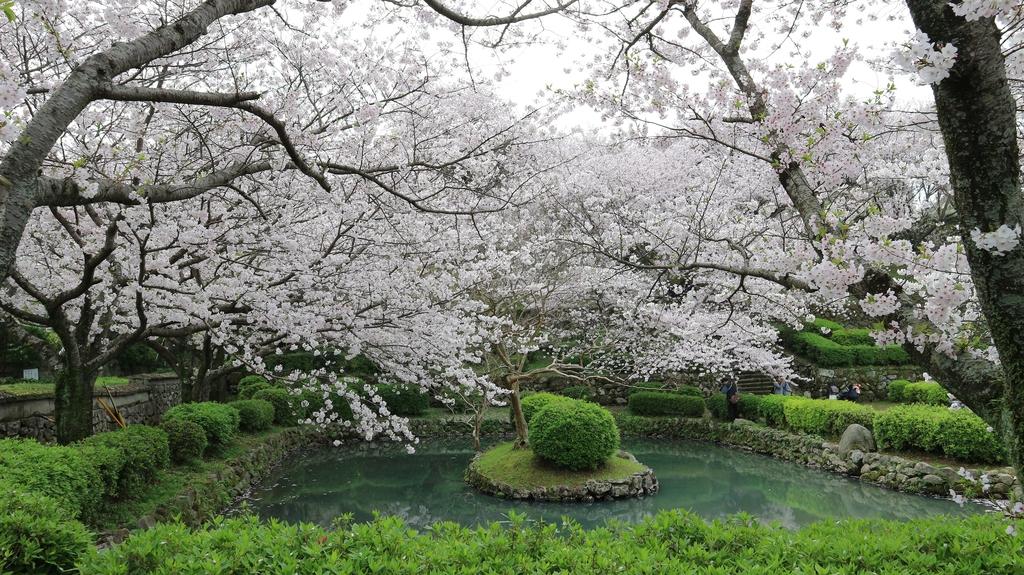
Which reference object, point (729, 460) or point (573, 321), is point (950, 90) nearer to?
point (729, 460)

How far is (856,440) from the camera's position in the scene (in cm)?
1198

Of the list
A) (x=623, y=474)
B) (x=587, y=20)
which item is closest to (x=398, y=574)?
(x=587, y=20)

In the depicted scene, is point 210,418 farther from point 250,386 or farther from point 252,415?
point 250,386

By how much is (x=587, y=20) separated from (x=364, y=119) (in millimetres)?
2266

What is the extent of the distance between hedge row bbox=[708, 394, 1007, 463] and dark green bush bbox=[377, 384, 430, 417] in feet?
31.4

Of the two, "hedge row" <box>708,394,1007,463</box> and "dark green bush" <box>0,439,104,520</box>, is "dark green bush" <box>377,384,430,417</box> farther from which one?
"dark green bush" <box>0,439,104,520</box>

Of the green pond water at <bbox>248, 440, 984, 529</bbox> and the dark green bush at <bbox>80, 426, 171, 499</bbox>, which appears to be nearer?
the dark green bush at <bbox>80, 426, 171, 499</bbox>

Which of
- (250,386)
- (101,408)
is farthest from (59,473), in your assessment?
(250,386)

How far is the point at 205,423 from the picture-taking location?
10195mm

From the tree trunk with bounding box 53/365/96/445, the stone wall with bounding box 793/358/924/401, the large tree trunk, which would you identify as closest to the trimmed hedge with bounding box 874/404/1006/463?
the stone wall with bounding box 793/358/924/401

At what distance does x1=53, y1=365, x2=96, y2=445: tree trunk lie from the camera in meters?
7.06

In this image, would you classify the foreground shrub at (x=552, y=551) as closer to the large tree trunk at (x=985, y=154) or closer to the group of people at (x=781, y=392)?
the large tree trunk at (x=985, y=154)

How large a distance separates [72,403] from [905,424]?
12.9 meters

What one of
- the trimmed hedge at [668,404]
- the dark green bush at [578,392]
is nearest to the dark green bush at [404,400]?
the dark green bush at [578,392]
